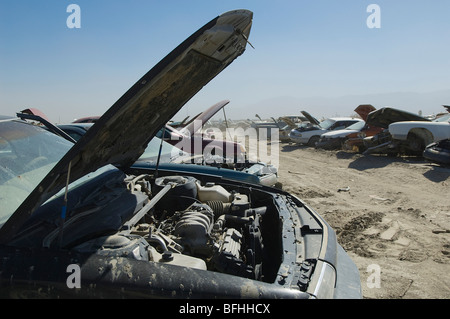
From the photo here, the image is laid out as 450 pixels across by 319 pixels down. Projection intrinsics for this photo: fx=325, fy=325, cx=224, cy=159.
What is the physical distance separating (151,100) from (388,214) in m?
→ 5.26

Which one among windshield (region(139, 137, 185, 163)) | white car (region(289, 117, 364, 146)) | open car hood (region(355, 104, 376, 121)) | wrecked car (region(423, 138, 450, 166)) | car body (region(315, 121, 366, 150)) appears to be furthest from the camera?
white car (region(289, 117, 364, 146))

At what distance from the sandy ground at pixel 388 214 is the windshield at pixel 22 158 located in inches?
126

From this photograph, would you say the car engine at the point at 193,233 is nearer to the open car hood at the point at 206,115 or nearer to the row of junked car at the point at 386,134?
the open car hood at the point at 206,115

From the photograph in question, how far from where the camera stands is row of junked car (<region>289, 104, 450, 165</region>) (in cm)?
1020

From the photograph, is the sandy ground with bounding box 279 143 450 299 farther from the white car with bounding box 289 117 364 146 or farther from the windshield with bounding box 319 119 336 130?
the windshield with bounding box 319 119 336 130

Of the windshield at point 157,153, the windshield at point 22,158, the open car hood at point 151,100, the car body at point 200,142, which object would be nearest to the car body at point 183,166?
the windshield at point 157,153

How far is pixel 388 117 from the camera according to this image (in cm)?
1248

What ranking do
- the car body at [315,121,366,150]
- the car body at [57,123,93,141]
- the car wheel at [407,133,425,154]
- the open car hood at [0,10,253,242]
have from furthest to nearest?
1. the car body at [315,121,366,150]
2. the car wheel at [407,133,425,154]
3. the car body at [57,123,93,141]
4. the open car hood at [0,10,253,242]

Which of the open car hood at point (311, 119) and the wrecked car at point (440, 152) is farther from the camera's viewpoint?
the open car hood at point (311, 119)

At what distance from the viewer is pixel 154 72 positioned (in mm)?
1800

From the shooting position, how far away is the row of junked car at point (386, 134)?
1020 cm

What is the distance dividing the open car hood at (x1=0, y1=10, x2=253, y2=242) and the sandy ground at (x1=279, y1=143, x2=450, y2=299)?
274cm

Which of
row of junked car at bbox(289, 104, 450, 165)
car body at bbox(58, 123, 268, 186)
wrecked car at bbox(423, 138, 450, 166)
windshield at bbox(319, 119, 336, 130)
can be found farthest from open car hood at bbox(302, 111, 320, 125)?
car body at bbox(58, 123, 268, 186)
